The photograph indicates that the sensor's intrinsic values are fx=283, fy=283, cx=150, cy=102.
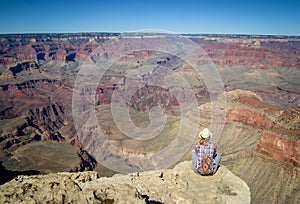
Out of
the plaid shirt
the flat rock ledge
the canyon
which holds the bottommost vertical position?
the canyon

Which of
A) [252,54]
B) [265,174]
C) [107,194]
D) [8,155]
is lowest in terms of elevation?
Answer: [8,155]

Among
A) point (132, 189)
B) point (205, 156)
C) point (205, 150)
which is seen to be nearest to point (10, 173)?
point (132, 189)

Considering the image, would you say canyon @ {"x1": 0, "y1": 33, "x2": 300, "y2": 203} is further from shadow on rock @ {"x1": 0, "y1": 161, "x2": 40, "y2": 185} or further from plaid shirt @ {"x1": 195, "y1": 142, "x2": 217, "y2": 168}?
plaid shirt @ {"x1": 195, "y1": 142, "x2": 217, "y2": 168}

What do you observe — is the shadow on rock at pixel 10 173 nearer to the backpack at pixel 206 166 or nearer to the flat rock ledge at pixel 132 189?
the flat rock ledge at pixel 132 189

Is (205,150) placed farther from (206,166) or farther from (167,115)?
(167,115)

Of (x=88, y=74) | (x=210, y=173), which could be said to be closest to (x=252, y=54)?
(x=88, y=74)

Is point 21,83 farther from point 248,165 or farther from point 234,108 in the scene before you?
point 248,165

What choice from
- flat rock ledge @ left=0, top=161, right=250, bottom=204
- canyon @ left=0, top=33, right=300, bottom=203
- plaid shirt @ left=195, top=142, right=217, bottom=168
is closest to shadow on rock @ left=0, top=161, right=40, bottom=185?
canyon @ left=0, top=33, right=300, bottom=203
